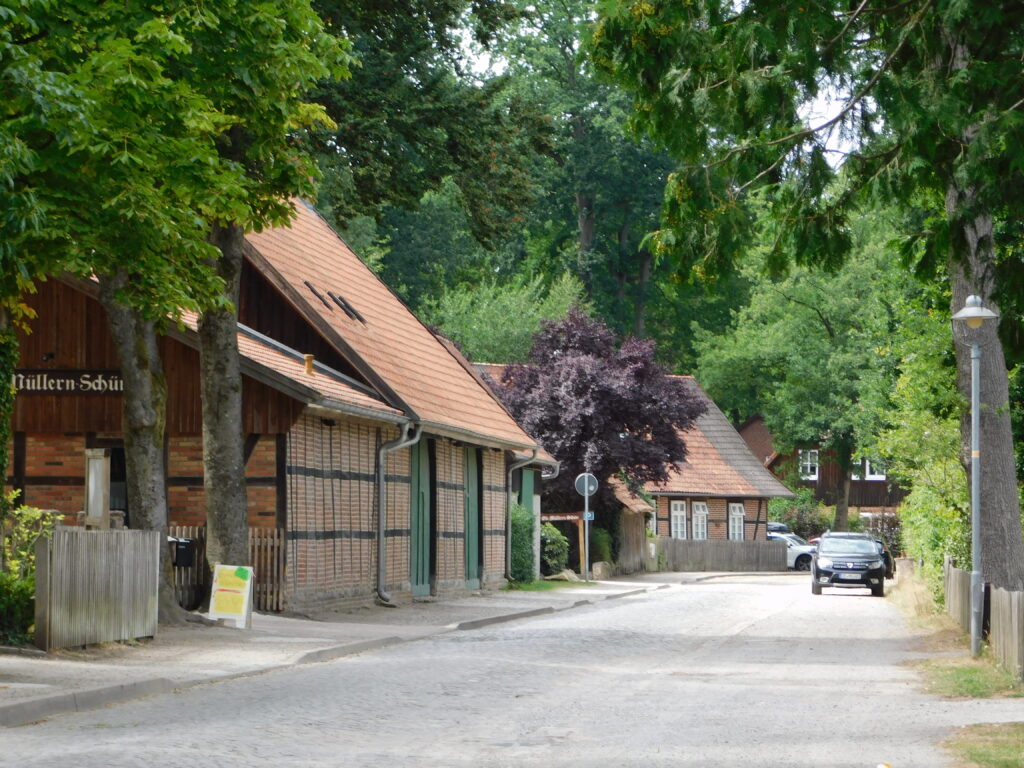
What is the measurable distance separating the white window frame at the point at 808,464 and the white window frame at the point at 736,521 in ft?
Result: 53.6

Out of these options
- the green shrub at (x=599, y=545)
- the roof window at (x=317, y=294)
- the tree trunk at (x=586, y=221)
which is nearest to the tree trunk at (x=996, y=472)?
the roof window at (x=317, y=294)

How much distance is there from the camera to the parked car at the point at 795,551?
66.8 meters

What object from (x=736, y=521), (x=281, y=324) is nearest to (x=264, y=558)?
(x=281, y=324)

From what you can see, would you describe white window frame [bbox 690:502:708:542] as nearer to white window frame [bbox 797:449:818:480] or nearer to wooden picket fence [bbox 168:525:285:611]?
white window frame [bbox 797:449:818:480]

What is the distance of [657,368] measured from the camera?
49.8 meters

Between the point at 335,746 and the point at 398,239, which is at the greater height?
the point at 398,239

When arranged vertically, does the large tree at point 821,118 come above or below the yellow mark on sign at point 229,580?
above

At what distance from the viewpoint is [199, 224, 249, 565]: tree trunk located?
21688mm

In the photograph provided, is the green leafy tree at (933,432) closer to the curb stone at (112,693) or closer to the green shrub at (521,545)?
the curb stone at (112,693)

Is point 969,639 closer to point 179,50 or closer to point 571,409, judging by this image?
point 179,50

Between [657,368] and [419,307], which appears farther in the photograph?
[419,307]

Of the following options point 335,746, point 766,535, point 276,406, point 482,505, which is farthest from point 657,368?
point 335,746

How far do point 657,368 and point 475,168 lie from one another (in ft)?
89.0

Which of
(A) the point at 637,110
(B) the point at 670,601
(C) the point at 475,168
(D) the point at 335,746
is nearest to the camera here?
(D) the point at 335,746
